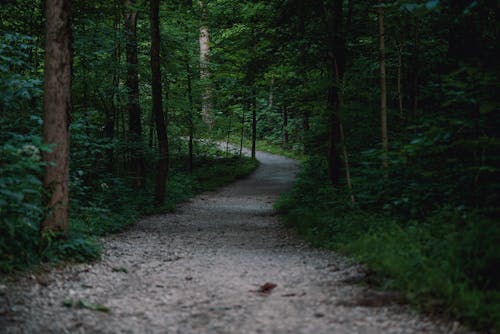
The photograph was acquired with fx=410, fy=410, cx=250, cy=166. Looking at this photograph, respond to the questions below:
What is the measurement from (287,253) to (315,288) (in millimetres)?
2458

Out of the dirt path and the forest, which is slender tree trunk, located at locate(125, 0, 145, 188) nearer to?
the forest

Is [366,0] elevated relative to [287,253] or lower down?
elevated

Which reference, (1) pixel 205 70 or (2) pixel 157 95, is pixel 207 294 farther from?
(1) pixel 205 70

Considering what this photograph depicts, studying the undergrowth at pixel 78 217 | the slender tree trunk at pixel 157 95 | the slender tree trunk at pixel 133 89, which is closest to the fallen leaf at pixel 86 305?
the undergrowth at pixel 78 217

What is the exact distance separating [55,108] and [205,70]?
16.3 meters

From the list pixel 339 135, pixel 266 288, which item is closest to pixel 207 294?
pixel 266 288

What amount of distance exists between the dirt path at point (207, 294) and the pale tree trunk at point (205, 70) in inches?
575

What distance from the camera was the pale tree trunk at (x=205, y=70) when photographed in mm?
21797

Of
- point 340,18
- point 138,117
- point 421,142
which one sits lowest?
point 421,142

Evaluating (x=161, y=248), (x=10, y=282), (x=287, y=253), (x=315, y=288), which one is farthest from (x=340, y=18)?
(x=10, y=282)

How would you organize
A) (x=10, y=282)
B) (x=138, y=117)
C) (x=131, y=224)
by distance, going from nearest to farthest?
1. (x=10, y=282)
2. (x=131, y=224)
3. (x=138, y=117)

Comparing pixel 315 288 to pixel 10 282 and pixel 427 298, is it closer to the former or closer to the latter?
pixel 427 298

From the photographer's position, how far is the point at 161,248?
8.34 metres

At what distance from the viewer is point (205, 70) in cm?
2202
